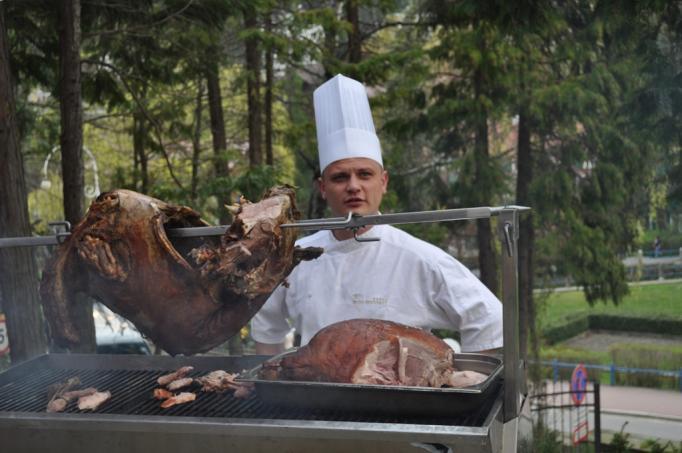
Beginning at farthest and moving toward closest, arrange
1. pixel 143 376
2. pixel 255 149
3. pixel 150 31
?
1. pixel 255 149
2. pixel 150 31
3. pixel 143 376

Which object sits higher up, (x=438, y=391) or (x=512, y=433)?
(x=438, y=391)

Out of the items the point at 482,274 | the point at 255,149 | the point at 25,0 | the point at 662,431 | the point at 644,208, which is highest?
the point at 25,0

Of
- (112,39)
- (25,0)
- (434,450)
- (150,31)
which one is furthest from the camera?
(112,39)

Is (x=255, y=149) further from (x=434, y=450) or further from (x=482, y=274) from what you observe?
(x=434, y=450)

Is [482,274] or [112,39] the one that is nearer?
[112,39]

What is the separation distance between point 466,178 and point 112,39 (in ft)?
16.7

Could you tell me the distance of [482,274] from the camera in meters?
9.83

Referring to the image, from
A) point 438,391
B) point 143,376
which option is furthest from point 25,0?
point 438,391

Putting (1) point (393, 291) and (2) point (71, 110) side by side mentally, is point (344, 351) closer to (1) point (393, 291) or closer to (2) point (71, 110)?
(1) point (393, 291)

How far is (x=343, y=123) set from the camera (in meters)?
3.34

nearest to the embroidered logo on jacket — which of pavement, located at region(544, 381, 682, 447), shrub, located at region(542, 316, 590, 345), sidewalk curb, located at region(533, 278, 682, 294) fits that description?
sidewalk curb, located at region(533, 278, 682, 294)

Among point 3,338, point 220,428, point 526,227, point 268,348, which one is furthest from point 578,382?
point 220,428

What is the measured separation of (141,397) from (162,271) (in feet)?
1.39

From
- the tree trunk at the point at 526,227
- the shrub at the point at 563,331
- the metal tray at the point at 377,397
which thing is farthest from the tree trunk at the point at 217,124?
the metal tray at the point at 377,397
